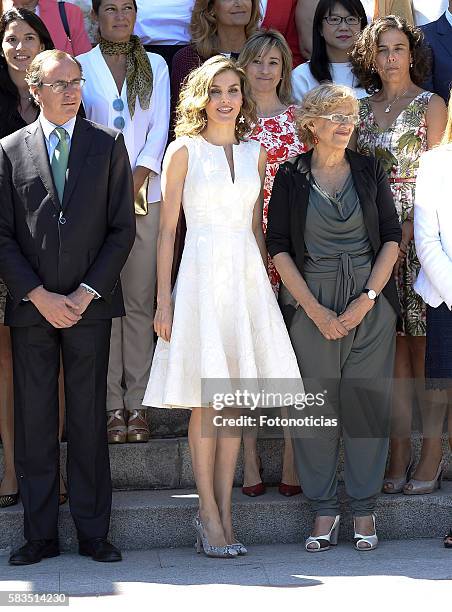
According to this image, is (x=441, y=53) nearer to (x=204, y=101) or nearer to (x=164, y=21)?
(x=164, y=21)

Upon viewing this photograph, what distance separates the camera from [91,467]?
535 cm

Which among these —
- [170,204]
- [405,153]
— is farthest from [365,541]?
[405,153]

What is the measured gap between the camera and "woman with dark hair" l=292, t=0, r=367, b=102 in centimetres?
646

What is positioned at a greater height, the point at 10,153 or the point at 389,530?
the point at 10,153

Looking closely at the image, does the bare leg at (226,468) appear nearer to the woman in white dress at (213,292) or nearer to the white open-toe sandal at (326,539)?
the woman in white dress at (213,292)

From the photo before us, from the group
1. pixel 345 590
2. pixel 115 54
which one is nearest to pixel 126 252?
pixel 115 54

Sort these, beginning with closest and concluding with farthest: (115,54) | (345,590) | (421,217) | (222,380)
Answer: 1. (345,590)
2. (222,380)
3. (421,217)
4. (115,54)

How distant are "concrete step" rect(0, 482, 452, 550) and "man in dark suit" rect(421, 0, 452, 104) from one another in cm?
212

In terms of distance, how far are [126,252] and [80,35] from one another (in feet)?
5.78

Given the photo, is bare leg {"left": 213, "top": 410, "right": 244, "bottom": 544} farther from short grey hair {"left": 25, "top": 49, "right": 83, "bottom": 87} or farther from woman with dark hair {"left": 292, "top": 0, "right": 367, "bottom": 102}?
woman with dark hair {"left": 292, "top": 0, "right": 367, "bottom": 102}

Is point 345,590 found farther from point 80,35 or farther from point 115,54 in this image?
point 80,35

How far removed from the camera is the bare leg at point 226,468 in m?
5.39

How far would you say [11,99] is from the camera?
19.3 ft

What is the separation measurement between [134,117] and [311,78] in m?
1.00
